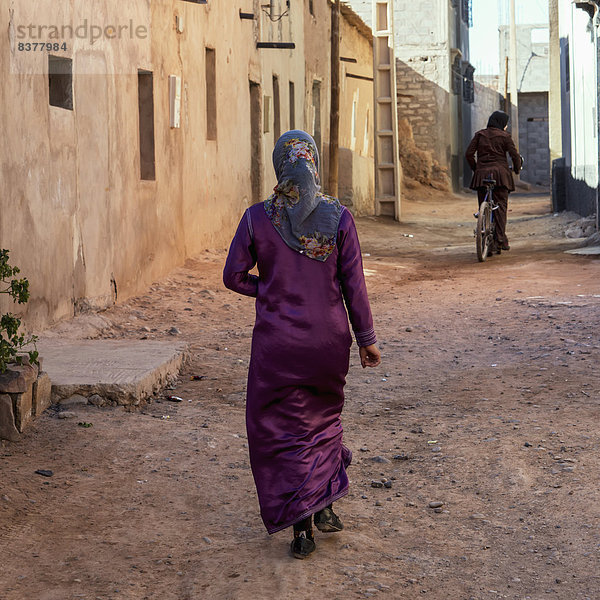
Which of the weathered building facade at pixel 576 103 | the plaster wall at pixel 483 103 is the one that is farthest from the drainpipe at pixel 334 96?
the plaster wall at pixel 483 103

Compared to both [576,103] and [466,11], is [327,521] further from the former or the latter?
[466,11]

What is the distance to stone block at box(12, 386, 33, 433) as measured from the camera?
4.90 metres

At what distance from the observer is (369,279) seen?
37.5ft

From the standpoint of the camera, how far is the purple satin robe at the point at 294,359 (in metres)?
3.50

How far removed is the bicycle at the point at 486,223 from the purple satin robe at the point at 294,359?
8446 mm

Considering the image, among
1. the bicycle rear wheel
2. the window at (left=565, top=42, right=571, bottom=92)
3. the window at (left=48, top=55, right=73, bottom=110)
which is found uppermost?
the window at (left=565, top=42, right=571, bottom=92)

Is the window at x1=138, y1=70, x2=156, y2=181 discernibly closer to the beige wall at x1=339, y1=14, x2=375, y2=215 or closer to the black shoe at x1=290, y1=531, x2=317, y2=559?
the black shoe at x1=290, y1=531, x2=317, y2=559

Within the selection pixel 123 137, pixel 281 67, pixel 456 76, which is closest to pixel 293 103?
pixel 281 67

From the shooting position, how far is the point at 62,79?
7973mm

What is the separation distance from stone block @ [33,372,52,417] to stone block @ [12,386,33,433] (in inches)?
3.6

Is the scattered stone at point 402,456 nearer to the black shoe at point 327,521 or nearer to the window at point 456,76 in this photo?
the black shoe at point 327,521

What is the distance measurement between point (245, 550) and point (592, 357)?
12.1 ft

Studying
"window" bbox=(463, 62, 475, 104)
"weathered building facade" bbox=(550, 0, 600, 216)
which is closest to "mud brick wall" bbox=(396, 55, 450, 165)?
"window" bbox=(463, 62, 475, 104)

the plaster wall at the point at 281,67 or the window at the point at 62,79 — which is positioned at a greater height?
the plaster wall at the point at 281,67
